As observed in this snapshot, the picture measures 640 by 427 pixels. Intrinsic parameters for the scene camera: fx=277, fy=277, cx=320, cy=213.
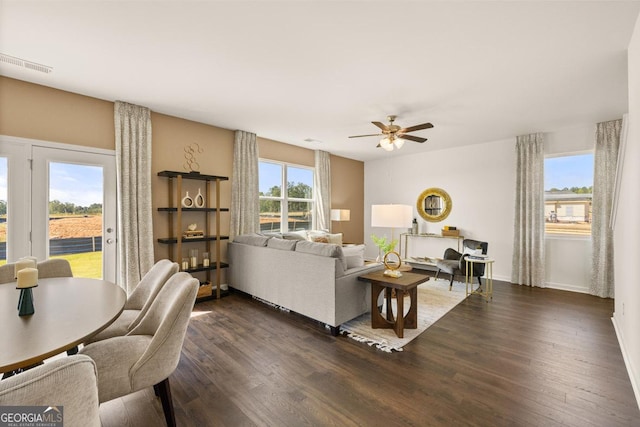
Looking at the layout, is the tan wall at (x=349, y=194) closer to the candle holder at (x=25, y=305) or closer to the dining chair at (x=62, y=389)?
the candle holder at (x=25, y=305)

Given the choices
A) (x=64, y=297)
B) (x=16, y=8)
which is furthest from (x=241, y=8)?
(x=64, y=297)

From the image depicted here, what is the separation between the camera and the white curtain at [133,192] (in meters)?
3.67

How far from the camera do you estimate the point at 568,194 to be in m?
4.91

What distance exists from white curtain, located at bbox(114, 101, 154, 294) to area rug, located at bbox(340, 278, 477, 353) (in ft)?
9.52

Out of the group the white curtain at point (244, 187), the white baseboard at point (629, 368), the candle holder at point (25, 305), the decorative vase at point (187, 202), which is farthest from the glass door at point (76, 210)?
the white baseboard at point (629, 368)

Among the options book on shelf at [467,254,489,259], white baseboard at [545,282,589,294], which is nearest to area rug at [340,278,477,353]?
book on shelf at [467,254,489,259]

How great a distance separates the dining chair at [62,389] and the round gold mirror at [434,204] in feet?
21.3

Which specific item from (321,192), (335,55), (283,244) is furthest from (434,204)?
(335,55)

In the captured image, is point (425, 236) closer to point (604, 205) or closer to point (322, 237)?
point (322, 237)

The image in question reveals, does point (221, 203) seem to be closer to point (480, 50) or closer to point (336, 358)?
point (336, 358)

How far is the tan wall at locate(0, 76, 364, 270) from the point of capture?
3.07 metres

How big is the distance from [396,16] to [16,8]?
2768 millimetres

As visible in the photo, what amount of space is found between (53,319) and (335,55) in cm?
278

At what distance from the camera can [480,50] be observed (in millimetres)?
2500
